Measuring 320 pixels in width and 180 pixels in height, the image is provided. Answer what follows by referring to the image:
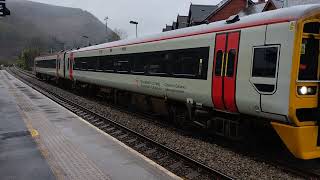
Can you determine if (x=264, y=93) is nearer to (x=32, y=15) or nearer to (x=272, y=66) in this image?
(x=272, y=66)

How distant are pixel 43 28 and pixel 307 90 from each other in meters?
147

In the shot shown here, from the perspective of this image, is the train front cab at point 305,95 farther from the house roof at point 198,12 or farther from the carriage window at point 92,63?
the house roof at point 198,12

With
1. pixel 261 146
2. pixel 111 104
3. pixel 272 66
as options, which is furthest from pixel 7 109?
pixel 272 66

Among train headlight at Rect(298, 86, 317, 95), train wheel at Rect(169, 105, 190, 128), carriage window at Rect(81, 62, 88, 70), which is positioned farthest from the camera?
carriage window at Rect(81, 62, 88, 70)

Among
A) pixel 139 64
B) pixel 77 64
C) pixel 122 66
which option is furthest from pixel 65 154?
pixel 77 64

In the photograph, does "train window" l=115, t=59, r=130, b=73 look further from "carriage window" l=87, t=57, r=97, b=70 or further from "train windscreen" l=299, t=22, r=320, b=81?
"train windscreen" l=299, t=22, r=320, b=81

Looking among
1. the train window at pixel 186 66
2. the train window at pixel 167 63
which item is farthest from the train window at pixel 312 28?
the train window at pixel 186 66

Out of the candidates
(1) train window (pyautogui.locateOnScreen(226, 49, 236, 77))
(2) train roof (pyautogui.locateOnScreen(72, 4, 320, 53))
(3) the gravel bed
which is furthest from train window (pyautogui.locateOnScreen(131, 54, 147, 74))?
(1) train window (pyautogui.locateOnScreen(226, 49, 236, 77))

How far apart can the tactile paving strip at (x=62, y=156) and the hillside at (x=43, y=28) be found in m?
116

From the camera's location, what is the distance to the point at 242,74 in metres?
9.30

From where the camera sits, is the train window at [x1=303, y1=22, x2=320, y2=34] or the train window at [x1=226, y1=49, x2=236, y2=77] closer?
the train window at [x1=303, y1=22, x2=320, y2=34]

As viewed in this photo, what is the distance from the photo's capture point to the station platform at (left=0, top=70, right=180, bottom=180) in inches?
309

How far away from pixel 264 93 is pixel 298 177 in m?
1.77

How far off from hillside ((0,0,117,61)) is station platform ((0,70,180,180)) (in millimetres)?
115183
